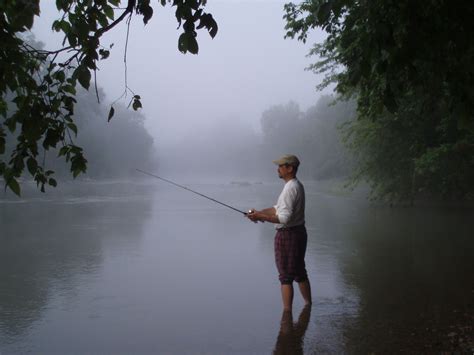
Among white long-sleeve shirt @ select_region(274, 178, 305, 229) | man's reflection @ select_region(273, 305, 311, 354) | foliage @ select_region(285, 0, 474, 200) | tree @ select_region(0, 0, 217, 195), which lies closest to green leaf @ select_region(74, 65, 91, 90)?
tree @ select_region(0, 0, 217, 195)

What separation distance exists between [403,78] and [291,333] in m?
3.33

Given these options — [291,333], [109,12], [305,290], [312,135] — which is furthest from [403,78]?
[312,135]

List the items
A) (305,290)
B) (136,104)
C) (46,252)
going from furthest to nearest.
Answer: (46,252) → (305,290) → (136,104)

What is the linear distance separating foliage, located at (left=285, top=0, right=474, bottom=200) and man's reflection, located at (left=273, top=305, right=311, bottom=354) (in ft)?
7.94

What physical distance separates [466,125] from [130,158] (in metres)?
87.6

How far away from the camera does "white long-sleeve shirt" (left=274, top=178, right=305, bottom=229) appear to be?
5723 millimetres

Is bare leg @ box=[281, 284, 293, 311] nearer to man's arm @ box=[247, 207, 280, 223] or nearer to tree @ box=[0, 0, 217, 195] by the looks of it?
man's arm @ box=[247, 207, 280, 223]

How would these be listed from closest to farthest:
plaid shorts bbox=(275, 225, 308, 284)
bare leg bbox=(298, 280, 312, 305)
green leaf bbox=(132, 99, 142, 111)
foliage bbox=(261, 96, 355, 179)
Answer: green leaf bbox=(132, 99, 142, 111) → plaid shorts bbox=(275, 225, 308, 284) → bare leg bbox=(298, 280, 312, 305) → foliage bbox=(261, 96, 355, 179)

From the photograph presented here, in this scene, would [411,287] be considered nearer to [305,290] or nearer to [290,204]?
[305,290]

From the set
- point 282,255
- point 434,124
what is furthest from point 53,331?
point 434,124

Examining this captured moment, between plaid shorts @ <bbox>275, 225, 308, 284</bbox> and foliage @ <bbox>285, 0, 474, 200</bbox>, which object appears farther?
plaid shorts @ <bbox>275, 225, 308, 284</bbox>

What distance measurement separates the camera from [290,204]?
18.8ft

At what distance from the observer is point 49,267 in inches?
355

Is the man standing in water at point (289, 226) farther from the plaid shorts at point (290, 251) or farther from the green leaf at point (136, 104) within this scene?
the green leaf at point (136, 104)
